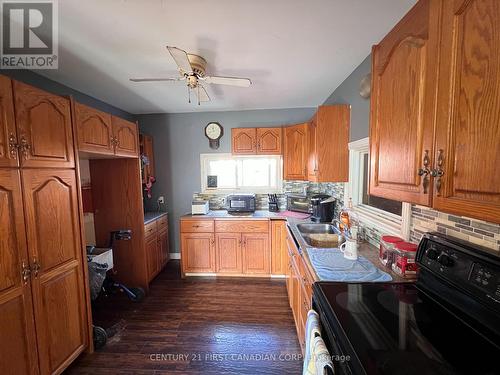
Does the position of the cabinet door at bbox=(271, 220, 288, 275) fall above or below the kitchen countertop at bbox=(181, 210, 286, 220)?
below

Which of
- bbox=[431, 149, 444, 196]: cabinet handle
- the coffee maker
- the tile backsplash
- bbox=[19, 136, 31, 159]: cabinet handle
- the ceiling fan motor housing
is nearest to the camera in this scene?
bbox=[431, 149, 444, 196]: cabinet handle

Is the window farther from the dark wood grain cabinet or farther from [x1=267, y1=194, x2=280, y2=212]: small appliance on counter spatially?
the dark wood grain cabinet

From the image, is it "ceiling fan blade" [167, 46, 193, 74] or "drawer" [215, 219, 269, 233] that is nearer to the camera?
"ceiling fan blade" [167, 46, 193, 74]

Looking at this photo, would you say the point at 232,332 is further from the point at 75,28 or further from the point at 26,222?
the point at 75,28

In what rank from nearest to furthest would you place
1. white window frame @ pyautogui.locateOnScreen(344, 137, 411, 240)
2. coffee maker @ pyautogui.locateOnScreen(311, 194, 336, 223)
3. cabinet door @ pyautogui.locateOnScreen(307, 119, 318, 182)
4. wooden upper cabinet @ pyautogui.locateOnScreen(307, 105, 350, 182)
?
1. white window frame @ pyautogui.locateOnScreen(344, 137, 411, 240)
2. wooden upper cabinet @ pyautogui.locateOnScreen(307, 105, 350, 182)
3. cabinet door @ pyautogui.locateOnScreen(307, 119, 318, 182)
4. coffee maker @ pyautogui.locateOnScreen(311, 194, 336, 223)

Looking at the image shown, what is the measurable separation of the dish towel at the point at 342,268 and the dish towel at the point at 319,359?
0.37 meters

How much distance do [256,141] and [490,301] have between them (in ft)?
8.92

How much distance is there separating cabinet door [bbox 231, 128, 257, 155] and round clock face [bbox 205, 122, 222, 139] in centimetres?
31

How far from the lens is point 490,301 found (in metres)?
0.70

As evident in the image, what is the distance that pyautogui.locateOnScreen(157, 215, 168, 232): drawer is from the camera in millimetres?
3143

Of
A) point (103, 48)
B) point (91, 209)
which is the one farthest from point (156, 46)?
point (91, 209)

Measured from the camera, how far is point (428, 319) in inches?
32.9

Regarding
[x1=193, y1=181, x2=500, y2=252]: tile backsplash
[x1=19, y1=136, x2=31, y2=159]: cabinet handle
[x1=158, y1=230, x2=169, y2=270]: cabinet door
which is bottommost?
[x1=158, y1=230, x2=169, y2=270]: cabinet door

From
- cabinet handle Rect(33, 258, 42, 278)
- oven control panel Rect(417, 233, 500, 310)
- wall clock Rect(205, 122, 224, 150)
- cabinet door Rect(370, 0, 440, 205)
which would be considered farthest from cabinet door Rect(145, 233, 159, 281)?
oven control panel Rect(417, 233, 500, 310)
